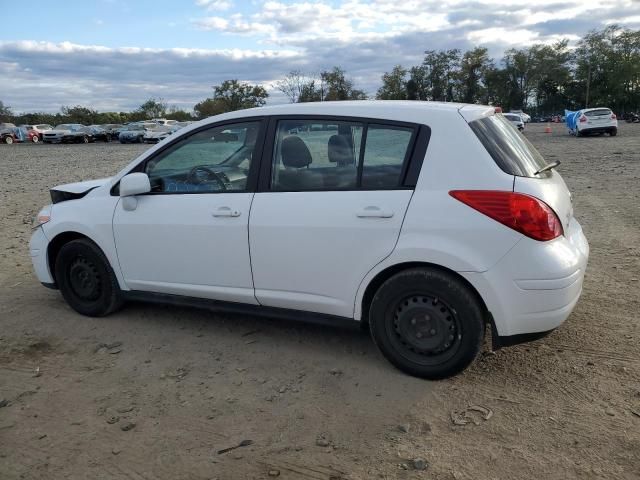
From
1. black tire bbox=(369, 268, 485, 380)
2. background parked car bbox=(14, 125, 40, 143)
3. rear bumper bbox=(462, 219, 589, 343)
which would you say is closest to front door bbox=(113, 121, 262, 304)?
black tire bbox=(369, 268, 485, 380)

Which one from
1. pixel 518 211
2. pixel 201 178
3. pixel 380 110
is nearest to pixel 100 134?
pixel 201 178

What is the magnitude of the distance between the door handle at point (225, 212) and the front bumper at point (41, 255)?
1.88 m

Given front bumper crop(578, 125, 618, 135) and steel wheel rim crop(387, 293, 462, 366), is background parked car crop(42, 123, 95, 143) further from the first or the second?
steel wheel rim crop(387, 293, 462, 366)

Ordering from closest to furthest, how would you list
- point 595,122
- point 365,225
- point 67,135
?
point 365,225 < point 595,122 < point 67,135

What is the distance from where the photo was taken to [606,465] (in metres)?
2.65

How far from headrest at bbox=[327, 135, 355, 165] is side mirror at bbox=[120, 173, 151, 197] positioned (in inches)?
57.0

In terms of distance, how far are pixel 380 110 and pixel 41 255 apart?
3.25 meters

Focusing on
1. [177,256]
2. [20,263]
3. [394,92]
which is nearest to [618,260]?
[177,256]

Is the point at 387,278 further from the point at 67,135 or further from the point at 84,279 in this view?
the point at 67,135

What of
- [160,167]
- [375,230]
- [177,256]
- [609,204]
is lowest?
[609,204]

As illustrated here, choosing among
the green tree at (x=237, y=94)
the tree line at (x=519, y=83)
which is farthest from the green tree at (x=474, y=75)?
the green tree at (x=237, y=94)

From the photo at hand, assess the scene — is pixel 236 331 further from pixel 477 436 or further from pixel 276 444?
pixel 477 436

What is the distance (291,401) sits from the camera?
11.0ft

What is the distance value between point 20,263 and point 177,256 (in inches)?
139
